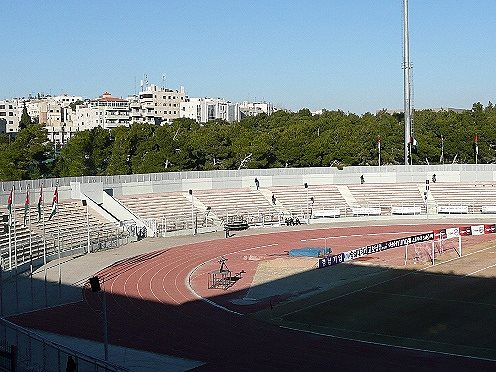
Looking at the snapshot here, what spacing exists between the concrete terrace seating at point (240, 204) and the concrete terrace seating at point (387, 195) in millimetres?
8608

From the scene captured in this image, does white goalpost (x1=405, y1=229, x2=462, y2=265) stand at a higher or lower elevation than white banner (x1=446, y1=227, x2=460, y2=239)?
lower

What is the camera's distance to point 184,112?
189 meters

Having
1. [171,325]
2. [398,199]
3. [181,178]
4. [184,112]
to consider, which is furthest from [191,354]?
[184,112]

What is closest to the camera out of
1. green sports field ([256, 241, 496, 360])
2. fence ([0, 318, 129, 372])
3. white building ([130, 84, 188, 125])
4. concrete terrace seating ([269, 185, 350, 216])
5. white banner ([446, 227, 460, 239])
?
fence ([0, 318, 129, 372])

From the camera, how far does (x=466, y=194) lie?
213ft

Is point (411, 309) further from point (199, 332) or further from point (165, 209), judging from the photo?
point (165, 209)

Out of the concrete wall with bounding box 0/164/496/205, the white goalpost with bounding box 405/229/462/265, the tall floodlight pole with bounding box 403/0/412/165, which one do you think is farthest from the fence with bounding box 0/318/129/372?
the tall floodlight pole with bounding box 403/0/412/165

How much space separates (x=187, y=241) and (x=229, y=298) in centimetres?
1834

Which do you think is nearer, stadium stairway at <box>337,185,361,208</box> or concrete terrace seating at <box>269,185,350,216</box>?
concrete terrace seating at <box>269,185,350,216</box>

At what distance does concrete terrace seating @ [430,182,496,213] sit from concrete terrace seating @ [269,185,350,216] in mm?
8602

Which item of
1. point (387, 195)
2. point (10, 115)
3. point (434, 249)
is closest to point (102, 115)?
point (10, 115)

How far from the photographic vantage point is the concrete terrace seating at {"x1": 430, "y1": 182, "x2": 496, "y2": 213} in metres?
62.8

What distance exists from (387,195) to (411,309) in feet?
122

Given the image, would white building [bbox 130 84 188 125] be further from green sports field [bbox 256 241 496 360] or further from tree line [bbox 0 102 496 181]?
green sports field [bbox 256 241 496 360]
